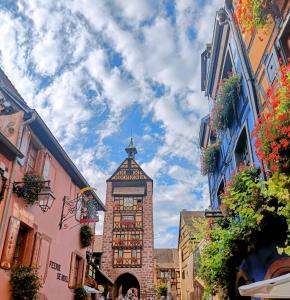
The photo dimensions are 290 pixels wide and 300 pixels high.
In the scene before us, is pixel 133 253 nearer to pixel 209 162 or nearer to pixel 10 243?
pixel 209 162

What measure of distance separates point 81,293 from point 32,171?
5268mm

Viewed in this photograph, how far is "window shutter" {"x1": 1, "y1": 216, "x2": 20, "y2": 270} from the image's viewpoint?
7.05 meters

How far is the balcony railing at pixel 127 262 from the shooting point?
29.7 metres

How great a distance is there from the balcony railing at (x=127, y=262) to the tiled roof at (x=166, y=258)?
13495 mm

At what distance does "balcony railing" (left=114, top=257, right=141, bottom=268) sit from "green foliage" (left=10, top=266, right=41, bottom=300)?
76.0 ft

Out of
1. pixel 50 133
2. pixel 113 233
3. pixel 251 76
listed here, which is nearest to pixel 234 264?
pixel 251 76

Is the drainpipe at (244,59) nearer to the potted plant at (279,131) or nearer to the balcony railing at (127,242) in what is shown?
the potted plant at (279,131)

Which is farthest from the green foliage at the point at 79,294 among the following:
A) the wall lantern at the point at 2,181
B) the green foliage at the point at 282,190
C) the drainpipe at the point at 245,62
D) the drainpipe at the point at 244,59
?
the green foliage at the point at 282,190

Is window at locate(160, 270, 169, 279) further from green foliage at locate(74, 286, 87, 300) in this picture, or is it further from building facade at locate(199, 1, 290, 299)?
building facade at locate(199, 1, 290, 299)

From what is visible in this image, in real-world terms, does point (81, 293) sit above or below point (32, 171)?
below

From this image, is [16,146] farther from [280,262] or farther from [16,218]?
[280,262]

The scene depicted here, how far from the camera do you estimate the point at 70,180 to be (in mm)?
11438

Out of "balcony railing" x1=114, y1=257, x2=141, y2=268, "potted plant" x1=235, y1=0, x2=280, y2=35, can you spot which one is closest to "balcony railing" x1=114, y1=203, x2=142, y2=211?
"balcony railing" x1=114, y1=257, x2=141, y2=268

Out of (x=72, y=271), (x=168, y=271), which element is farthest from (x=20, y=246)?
(x=168, y=271)
